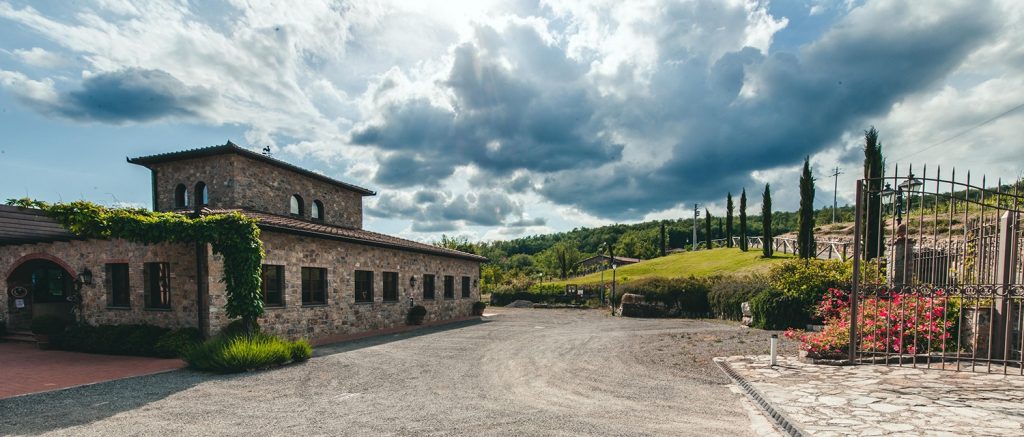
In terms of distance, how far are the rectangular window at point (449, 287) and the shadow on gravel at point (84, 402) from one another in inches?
596

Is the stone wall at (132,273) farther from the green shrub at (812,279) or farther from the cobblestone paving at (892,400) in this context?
the green shrub at (812,279)

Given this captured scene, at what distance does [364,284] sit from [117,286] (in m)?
7.77

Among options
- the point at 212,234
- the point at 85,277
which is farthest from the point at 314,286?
the point at 85,277

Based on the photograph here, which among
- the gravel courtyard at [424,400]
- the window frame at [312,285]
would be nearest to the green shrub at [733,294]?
the gravel courtyard at [424,400]

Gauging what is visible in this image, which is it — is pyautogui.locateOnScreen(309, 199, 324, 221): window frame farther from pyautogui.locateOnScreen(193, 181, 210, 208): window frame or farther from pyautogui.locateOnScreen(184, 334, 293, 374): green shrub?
pyautogui.locateOnScreen(184, 334, 293, 374): green shrub

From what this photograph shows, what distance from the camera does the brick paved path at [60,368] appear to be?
9.52 m

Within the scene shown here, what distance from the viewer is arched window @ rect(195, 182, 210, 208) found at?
1819cm

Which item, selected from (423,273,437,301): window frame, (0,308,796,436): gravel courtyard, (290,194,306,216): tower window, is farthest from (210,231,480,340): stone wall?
(290,194,306,216): tower window

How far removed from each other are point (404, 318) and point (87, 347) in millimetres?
10687

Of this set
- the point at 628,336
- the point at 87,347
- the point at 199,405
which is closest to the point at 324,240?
the point at 87,347

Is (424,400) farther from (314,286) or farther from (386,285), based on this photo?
(386,285)

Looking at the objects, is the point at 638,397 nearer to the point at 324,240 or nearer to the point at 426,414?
the point at 426,414

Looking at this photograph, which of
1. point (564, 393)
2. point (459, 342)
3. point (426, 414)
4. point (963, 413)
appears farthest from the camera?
point (459, 342)

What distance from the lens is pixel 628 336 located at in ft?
57.8
